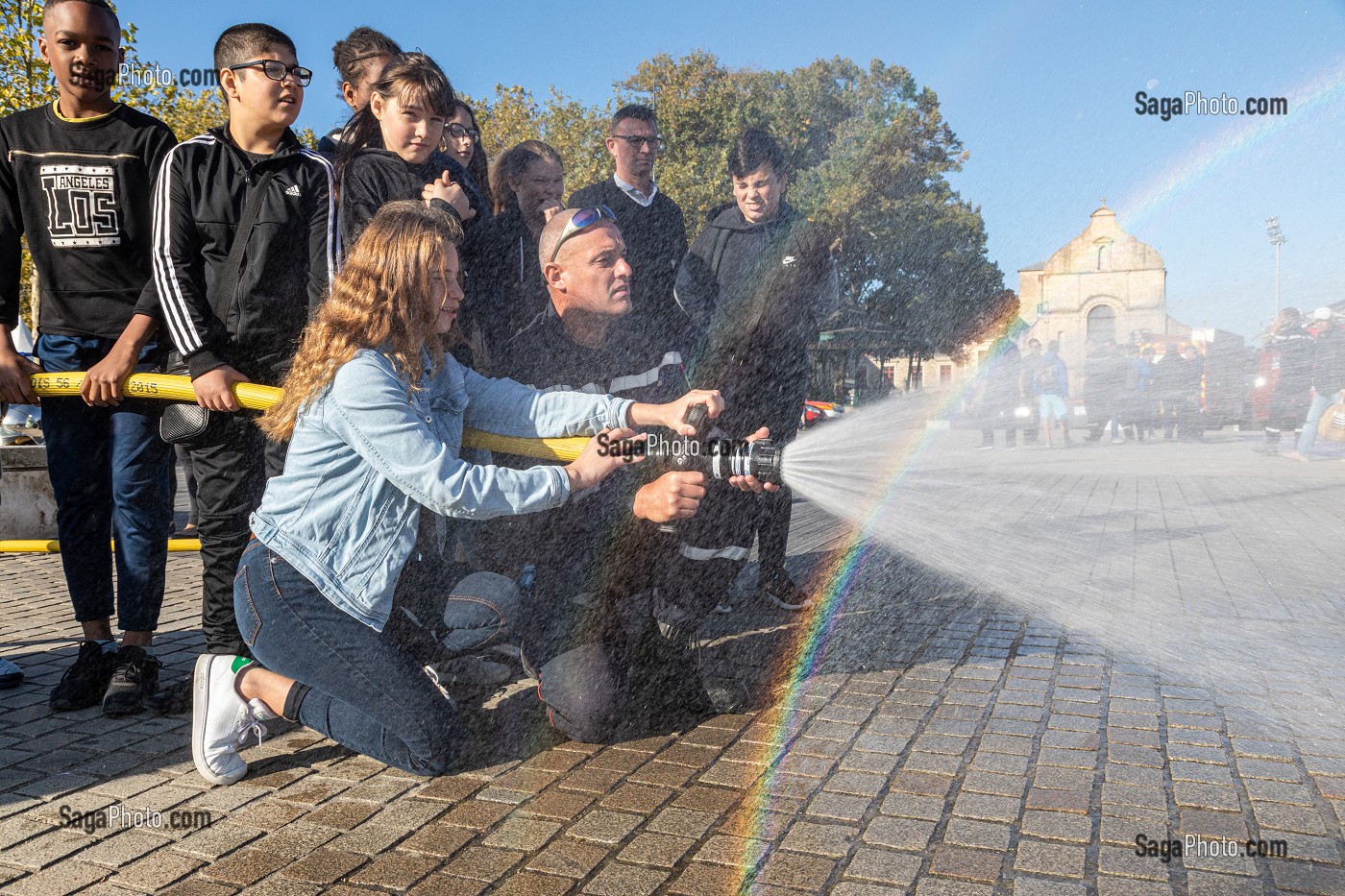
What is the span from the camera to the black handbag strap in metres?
3.84

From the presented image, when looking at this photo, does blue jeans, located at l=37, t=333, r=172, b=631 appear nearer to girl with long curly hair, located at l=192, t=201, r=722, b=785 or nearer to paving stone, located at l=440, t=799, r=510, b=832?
girl with long curly hair, located at l=192, t=201, r=722, b=785

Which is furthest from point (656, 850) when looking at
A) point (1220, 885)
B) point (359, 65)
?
point (359, 65)

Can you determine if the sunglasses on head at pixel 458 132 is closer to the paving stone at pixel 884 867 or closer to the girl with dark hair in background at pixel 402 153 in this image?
the girl with dark hair in background at pixel 402 153

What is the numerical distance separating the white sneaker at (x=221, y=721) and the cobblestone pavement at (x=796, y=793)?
8cm

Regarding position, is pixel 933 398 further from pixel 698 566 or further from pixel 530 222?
pixel 530 222

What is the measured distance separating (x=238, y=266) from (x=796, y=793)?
110 inches

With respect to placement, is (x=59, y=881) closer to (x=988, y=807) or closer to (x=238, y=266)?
(x=238, y=266)

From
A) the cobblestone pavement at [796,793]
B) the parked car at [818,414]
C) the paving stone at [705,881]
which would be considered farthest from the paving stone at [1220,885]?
the parked car at [818,414]

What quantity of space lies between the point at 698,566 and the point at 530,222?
2578mm

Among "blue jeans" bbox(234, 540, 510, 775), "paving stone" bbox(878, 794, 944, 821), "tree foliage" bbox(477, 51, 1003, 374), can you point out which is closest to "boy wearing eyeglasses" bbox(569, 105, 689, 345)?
"blue jeans" bbox(234, 540, 510, 775)

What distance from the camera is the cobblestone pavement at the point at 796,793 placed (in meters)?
2.55

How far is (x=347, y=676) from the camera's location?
10.5 ft

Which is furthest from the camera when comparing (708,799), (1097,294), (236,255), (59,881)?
(1097,294)

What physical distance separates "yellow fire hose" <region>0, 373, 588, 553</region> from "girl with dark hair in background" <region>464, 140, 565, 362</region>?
823mm
